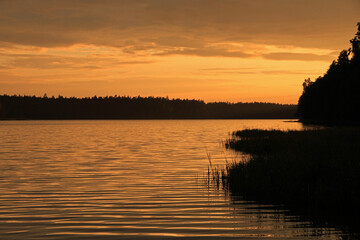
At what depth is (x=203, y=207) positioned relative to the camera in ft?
55.3

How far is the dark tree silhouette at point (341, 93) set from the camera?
258 feet

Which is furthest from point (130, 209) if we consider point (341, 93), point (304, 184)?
point (341, 93)

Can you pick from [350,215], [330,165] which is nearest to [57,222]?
[350,215]

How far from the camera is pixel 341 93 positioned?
3482 inches

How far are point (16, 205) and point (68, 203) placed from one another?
1.95m

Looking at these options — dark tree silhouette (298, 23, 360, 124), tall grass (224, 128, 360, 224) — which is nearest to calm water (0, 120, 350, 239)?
tall grass (224, 128, 360, 224)

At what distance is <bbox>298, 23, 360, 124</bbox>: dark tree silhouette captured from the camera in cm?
7856

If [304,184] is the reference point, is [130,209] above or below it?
below

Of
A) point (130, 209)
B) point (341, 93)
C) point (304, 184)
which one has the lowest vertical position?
point (130, 209)

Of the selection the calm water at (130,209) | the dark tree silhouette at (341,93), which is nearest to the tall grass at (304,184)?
the calm water at (130,209)

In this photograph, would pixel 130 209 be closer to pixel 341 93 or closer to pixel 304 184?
pixel 304 184

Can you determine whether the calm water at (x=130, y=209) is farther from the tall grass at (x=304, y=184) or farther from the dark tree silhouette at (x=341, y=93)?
the dark tree silhouette at (x=341, y=93)

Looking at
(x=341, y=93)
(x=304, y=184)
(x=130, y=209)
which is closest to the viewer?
(x=130, y=209)

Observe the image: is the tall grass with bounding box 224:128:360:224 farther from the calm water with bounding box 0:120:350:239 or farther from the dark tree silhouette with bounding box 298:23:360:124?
the dark tree silhouette with bounding box 298:23:360:124
